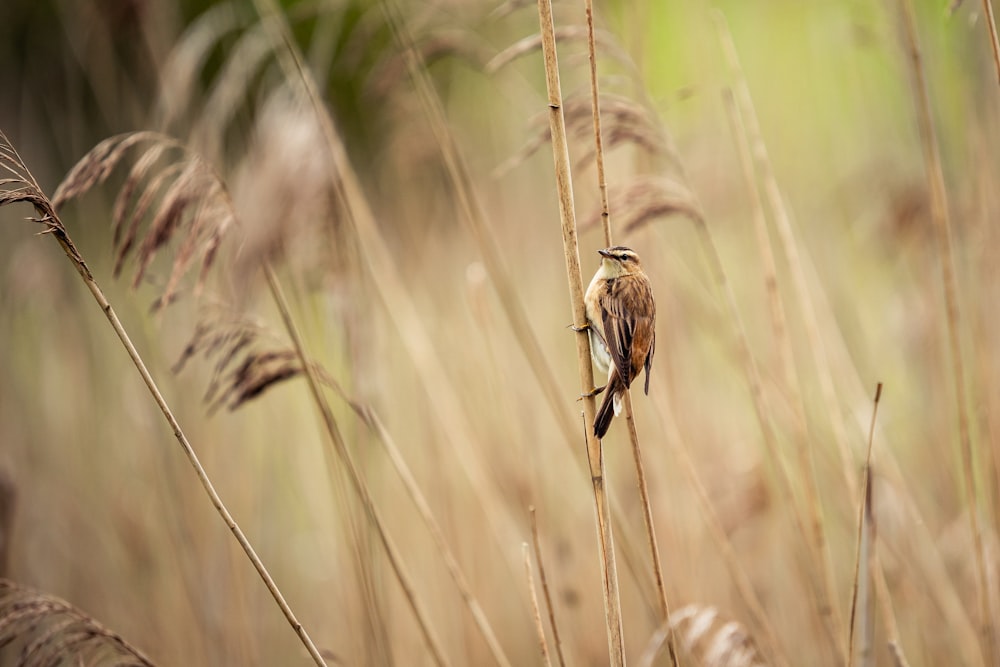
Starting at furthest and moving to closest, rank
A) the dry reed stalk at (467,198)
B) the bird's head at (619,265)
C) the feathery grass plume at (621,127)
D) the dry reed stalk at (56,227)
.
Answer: the dry reed stalk at (467,198), the feathery grass plume at (621,127), the bird's head at (619,265), the dry reed stalk at (56,227)

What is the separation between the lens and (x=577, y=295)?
4.08 feet

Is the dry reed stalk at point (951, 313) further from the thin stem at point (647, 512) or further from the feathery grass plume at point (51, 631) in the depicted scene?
the feathery grass plume at point (51, 631)

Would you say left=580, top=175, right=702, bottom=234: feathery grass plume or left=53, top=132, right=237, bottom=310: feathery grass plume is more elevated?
left=580, top=175, right=702, bottom=234: feathery grass plume

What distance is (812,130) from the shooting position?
411cm

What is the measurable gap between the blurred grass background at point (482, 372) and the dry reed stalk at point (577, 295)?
1.79 ft

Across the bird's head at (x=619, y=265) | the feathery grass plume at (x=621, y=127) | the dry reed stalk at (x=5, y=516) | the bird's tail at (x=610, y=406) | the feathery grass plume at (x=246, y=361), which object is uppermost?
the feathery grass plume at (x=621, y=127)

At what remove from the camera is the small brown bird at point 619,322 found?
1.37 meters

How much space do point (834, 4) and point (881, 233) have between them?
5.14ft

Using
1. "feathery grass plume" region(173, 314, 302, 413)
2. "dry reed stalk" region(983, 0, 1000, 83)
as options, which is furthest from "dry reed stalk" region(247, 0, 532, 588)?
"dry reed stalk" region(983, 0, 1000, 83)

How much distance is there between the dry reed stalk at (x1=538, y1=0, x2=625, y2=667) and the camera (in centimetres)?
116

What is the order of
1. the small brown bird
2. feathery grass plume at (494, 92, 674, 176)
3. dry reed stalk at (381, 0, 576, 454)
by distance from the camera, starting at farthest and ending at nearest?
1. dry reed stalk at (381, 0, 576, 454)
2. feathery grass plume at (494, 92, 674, 176)
3. the small brown bird

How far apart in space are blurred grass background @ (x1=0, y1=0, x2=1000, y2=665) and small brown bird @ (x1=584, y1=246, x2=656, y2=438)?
35 cm

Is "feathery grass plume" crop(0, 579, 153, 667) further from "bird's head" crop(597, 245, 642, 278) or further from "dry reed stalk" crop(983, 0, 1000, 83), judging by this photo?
"dry reed stalk" crop(983, 0, 1000, 83)

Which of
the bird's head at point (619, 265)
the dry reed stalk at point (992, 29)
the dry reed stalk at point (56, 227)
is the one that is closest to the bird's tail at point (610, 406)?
the bird's head at point (619, 265)
